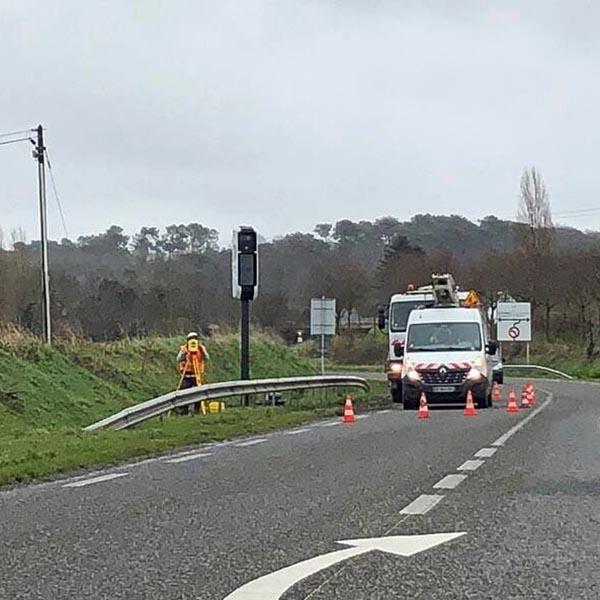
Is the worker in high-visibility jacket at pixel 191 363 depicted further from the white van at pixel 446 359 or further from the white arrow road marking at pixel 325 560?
the white arrow road marking at pixel 325 560

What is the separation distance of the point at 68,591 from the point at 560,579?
253cm

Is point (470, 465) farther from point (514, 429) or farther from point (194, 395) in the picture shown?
point (194, 395)

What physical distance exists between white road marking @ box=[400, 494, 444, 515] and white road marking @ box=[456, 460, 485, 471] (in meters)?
2.44

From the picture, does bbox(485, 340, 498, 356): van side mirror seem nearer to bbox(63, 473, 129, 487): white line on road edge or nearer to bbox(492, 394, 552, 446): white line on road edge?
bbox(492, 394, 552, 446): white line on road edge

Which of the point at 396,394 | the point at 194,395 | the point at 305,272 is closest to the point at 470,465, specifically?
the point at 194,395

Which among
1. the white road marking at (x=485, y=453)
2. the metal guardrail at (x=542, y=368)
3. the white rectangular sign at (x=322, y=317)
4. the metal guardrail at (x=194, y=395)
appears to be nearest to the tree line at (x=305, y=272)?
the metal guardrail at (x=542, y=368)

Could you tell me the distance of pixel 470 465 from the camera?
13531mm

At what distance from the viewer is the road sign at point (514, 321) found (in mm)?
69750

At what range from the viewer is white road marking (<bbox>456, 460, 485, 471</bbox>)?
1308 centimetres

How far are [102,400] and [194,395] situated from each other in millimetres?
8203

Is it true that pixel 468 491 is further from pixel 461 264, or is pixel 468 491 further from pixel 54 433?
pixel 461 264

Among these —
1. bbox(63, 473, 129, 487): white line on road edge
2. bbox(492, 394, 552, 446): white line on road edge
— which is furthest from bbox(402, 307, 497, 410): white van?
bbox(63, 473, 129, 487): white line on road edge

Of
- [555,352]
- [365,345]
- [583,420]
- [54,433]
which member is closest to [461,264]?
[365,345]

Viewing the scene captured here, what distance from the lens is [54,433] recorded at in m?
19.0
